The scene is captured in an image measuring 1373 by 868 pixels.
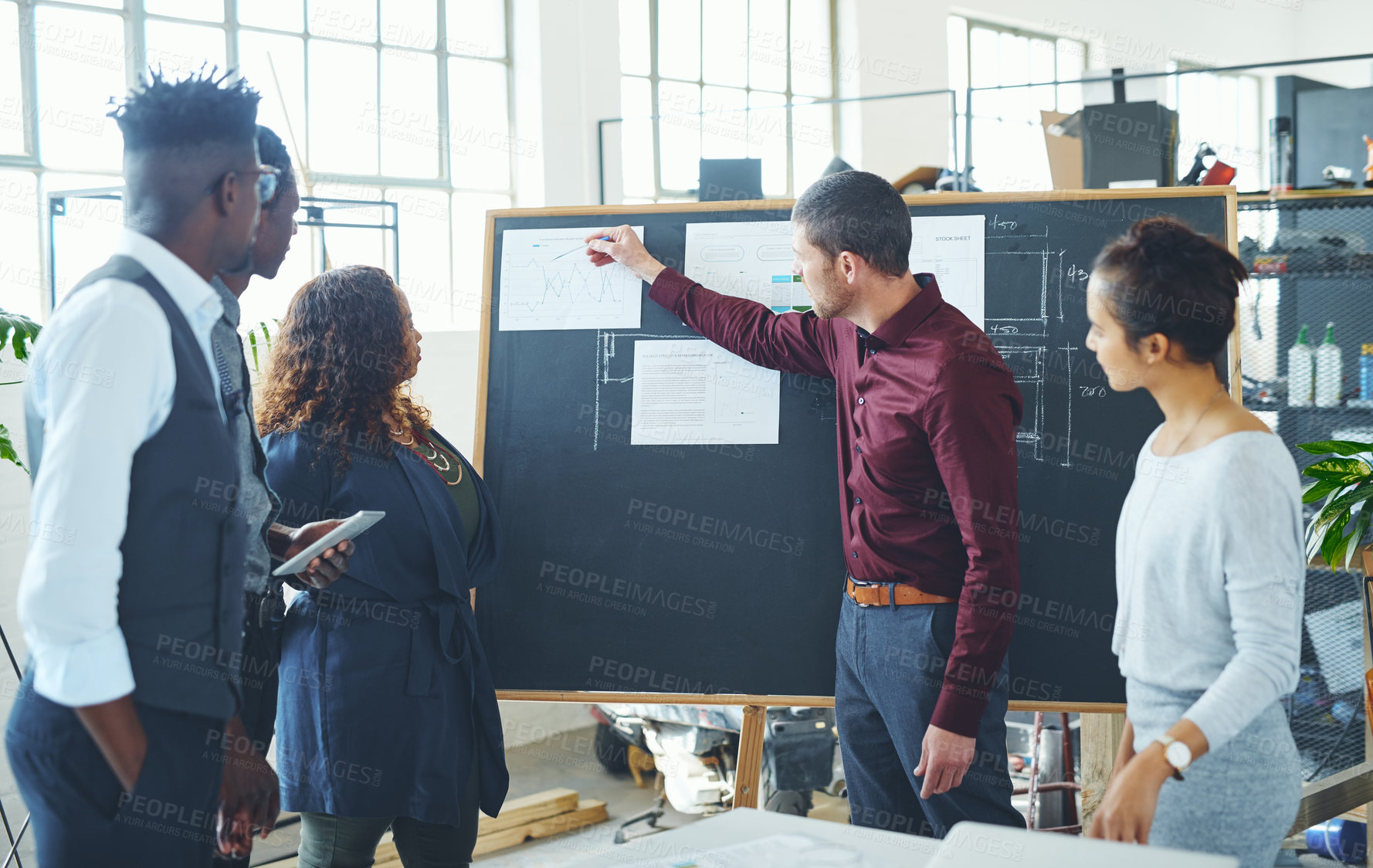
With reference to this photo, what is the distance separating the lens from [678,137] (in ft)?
17.0

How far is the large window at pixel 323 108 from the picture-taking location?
3441 millimetres

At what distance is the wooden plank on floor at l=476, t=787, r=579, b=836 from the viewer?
357 centimetres

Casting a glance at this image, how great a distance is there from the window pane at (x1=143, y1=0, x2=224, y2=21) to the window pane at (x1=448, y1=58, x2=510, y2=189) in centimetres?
93

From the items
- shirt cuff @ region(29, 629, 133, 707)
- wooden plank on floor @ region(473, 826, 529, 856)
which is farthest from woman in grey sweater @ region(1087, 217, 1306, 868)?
wooden plank on floor @ region(473, 826, 529, 856)

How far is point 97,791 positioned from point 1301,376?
4.36 meters

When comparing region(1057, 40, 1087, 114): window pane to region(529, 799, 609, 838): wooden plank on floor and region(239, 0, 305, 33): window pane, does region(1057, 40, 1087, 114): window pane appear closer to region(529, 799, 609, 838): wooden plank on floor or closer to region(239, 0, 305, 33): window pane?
region(239, 0, 305, 33): window pane

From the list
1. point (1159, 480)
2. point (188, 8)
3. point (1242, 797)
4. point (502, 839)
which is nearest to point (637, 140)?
point (188, 8)

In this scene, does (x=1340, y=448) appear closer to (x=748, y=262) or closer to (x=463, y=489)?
(x=748, y=262)

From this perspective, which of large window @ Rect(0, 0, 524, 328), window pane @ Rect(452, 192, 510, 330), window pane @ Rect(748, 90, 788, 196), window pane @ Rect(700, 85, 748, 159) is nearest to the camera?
large window @ Rect(0, 0, 524, 328)

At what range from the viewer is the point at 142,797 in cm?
106

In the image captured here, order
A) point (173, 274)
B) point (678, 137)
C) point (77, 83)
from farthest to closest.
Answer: point (678, 137) → point (77, 83) → point (173, 274)

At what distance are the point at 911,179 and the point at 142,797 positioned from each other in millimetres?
3189

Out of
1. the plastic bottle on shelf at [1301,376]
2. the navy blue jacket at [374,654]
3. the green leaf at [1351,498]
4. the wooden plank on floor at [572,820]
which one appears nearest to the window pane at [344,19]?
the navy blue jacket at [374,654]

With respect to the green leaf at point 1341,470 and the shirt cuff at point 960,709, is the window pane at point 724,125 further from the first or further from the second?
the shirt cuff at point 960,709
